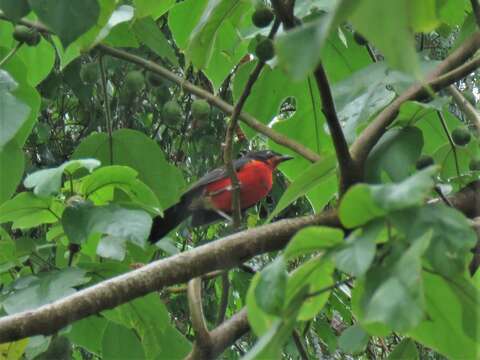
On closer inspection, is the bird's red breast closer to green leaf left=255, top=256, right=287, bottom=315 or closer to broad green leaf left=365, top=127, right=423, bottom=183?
broad green leaf left=365, top=127, right=423, bottom=183

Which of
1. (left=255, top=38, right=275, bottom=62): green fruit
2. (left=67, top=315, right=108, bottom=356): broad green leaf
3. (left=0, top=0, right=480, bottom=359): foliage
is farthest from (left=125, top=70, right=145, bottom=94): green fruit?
(left=255, top=38, right=275, bottom=62): green fruit

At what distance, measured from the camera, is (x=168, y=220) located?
2811 mm

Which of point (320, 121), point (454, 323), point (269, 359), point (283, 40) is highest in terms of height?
point (283, 40)

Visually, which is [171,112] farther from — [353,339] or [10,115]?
[353,339]

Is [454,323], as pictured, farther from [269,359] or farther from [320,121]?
[320,121]

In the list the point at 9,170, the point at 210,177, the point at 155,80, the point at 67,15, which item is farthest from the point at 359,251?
the point at 210,177

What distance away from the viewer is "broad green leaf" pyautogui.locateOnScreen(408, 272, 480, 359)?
87 centimetres

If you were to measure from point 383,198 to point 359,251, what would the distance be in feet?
0.17

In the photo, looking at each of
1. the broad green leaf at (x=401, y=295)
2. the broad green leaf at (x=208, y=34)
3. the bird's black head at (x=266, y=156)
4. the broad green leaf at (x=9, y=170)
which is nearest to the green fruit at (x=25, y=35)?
the broad green leaf at (x=9, y=170)

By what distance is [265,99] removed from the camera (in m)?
2.02

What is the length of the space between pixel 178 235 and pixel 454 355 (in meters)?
2.79

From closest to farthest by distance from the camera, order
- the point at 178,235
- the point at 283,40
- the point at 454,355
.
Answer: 1. the point at 283,40
2. the point at 454,355
3. the point at 178,235

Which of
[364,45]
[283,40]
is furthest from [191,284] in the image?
[283,40]

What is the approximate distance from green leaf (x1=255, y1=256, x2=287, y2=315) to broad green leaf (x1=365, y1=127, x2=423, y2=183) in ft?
1.43
